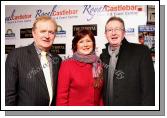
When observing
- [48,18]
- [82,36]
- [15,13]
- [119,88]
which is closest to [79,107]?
[119,88]

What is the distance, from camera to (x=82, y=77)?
2.27 m

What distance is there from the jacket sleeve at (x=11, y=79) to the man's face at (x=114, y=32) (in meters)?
0.79

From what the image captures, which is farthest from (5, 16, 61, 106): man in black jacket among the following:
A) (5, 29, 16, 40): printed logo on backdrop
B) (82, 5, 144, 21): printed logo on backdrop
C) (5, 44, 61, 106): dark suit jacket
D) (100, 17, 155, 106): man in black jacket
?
(100, 17, 155, 106): man in black jacket

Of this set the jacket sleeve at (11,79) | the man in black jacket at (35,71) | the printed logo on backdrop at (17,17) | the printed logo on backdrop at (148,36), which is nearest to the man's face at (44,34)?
the man in black jacket at (35,71)

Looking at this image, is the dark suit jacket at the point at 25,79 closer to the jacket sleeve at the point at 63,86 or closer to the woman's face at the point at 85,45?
the jacket sleeve at the point at 63,86

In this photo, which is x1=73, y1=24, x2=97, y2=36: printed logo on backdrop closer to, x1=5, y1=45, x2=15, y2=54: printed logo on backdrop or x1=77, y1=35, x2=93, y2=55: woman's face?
x1=77, y1=35, x2=93, y2=55: woman's face

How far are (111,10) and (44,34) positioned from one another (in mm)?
584

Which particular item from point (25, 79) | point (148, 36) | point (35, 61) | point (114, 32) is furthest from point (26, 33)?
point (148, 36)

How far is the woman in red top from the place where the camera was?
7.43 ft

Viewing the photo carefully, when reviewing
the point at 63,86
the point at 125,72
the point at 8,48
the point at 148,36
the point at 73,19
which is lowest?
the point at 63,86

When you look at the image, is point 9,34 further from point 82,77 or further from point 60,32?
point 82,77

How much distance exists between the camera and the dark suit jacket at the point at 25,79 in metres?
2.29

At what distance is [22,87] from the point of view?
229cm

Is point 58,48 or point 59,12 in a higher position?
point 59,12
